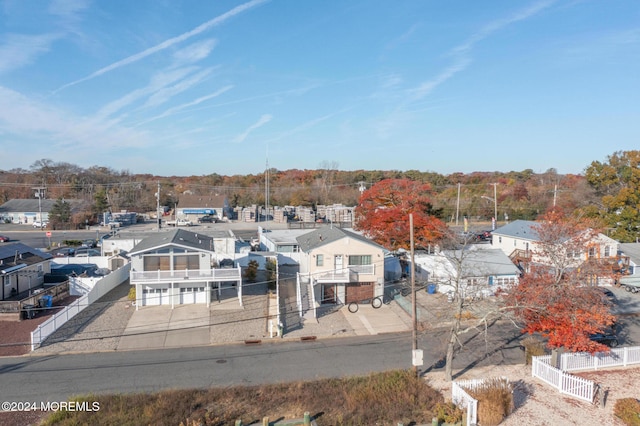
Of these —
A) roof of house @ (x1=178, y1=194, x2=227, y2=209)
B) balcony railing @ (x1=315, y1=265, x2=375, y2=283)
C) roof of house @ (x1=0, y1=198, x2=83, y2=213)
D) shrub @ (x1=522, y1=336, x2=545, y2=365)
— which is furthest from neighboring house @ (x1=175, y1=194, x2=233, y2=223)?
shrub @ (x1=522, y1=336, x2=545, y2=365)

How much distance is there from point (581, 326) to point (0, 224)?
78.0 meters

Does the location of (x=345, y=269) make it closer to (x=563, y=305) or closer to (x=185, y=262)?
(x=185, y=262)

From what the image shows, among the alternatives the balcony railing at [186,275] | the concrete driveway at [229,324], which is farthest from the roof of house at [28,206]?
the concrete driveway at [229,324]

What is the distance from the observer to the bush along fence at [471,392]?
13624 millimetres

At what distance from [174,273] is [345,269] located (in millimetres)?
10122

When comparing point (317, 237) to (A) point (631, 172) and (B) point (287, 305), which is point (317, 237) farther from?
(A) point (631, 172)

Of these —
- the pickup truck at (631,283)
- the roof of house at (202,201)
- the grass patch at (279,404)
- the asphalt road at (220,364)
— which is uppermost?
the roof of house at (202,201)

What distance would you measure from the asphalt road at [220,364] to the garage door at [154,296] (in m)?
6.58

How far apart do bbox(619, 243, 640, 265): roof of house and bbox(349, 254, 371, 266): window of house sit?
66.4 feet

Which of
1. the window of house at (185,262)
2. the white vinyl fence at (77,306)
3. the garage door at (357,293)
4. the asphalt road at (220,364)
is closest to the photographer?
the asphalt road at (220,364)

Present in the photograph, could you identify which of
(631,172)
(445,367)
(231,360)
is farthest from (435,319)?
(631,172)

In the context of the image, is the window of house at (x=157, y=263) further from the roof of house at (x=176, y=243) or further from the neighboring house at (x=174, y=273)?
the roof of house at (x=176, y=243)

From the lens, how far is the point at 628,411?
13961 millimetres

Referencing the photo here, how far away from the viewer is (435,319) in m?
24.4
